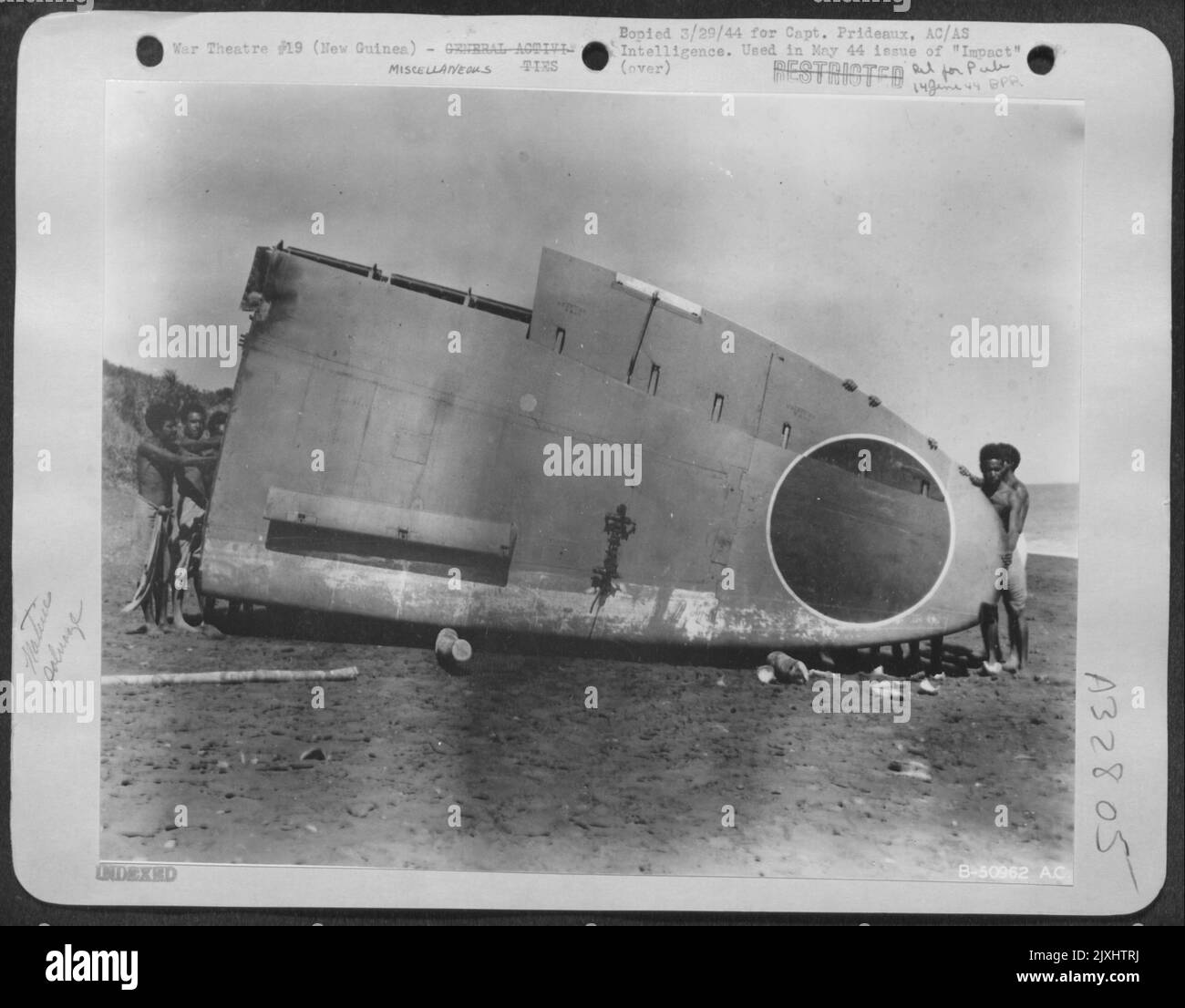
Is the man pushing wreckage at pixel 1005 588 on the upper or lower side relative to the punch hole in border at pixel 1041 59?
lower

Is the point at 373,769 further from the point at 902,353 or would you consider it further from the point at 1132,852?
the point at 1132,852

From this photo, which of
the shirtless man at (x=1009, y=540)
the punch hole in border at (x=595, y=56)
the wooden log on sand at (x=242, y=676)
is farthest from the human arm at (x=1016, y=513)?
the wooden log on sand at (x=242, y=676)

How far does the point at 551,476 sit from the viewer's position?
186 cm

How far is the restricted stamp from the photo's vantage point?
1.85 metres

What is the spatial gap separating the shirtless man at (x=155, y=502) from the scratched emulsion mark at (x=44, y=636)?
0.12 metres

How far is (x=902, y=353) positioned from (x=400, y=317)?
1.09 m

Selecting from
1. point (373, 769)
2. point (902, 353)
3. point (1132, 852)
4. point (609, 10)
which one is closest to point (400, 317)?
point (609, 10)

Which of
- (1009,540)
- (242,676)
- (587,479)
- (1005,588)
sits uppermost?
(587,479)

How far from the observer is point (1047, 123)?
73.1 inches

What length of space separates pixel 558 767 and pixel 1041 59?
184 cm

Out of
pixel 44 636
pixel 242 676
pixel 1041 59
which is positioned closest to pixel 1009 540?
pixel 1041 59

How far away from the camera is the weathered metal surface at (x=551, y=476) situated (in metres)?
1.86

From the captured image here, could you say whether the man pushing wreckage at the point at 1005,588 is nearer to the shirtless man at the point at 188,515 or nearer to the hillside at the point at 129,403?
the shirtless man at the point at 188,515

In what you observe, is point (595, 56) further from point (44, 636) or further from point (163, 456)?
A: point (44, 636)
